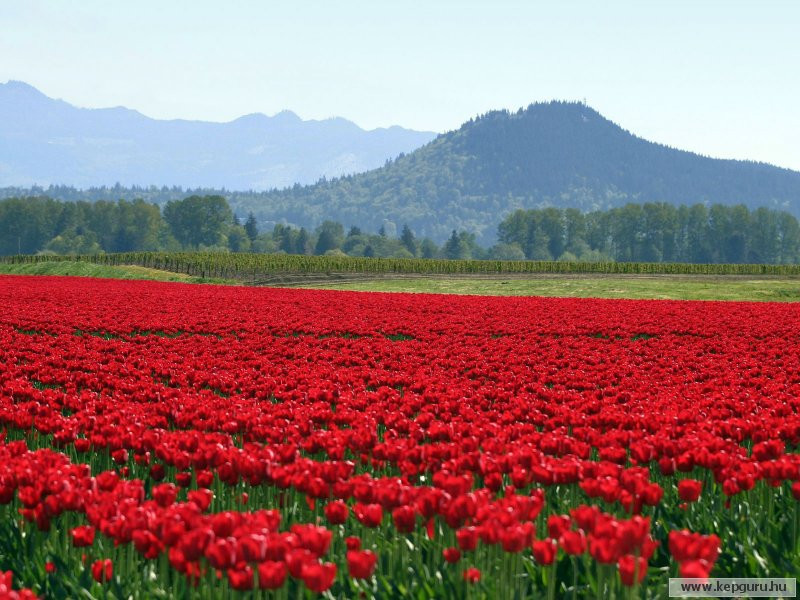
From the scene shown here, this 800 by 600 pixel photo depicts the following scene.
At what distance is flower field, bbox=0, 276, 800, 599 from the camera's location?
15.5 ft

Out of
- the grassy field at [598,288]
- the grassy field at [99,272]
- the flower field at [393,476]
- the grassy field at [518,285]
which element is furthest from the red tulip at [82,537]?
the grassy field at [99,272]

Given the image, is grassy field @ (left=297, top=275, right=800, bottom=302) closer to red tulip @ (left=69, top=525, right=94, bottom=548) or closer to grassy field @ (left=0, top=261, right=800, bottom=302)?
grassy field @ (left=0, top=261, right=800, bottom=302)

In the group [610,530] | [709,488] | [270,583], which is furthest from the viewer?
[709,488]

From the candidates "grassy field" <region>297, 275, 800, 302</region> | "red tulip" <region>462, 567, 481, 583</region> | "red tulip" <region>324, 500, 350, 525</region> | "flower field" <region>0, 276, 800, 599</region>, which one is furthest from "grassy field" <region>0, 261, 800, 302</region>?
"red tulip" <region>462, 567, 481, 583</region>

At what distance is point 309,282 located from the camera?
7812cm

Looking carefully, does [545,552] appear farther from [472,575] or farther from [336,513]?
[336,513]

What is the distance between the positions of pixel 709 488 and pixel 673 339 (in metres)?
12.6

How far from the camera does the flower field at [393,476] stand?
15.5ft

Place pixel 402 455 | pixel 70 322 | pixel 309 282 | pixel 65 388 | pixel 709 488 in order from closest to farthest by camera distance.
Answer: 1. pixel 402 455
2. pixel 709 488
3. pixel 65 388
4. pixel 70 322
5. pixel 309 282

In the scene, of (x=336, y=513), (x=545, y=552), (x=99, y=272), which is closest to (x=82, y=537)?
(x=336, y=513)

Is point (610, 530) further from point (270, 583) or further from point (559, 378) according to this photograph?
point (559, 378)

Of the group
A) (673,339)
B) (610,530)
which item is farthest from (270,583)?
(673,339)

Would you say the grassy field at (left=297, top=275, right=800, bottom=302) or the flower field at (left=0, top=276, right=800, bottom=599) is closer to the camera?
the flower field at (left=0, top=276, right=800, bottom=599)

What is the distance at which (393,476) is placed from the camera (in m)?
7.56
